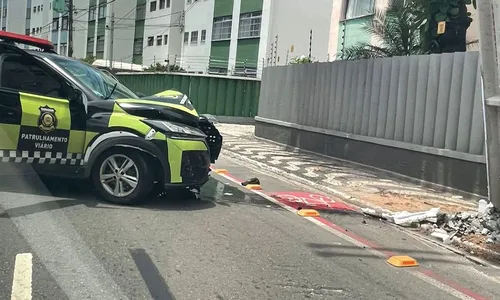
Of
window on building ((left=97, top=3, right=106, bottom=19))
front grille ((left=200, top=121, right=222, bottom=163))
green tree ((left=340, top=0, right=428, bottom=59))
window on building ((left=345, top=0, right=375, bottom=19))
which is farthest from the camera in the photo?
window on building ((left=97, top=3, right=106, bottom=19))

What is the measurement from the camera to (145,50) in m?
51.9

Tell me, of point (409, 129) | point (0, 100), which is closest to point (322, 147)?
point (409, 129)

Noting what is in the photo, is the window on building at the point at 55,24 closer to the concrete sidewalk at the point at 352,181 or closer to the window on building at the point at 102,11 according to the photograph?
the window on building at the point at 102,11

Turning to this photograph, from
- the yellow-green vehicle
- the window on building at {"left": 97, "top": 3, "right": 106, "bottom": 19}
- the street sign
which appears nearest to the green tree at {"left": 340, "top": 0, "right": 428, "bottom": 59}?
the street sign

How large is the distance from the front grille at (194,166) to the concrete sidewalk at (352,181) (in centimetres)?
292

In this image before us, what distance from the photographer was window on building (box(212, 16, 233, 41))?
123ft

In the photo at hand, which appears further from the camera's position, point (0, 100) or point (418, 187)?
point (418, 187)

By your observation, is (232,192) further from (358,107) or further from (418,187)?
(358,107)

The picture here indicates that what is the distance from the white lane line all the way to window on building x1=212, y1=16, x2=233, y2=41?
33.8m

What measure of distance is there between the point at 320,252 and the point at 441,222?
2.57m

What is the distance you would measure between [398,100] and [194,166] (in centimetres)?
580

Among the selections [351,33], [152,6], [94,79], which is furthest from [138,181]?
[152,6]

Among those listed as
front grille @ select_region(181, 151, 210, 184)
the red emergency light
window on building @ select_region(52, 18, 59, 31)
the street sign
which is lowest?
front grille @ select_region(181, 151, 210, 184)

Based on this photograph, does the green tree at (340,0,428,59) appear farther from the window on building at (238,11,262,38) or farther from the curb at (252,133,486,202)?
the window on building at (238,11,262,38)
